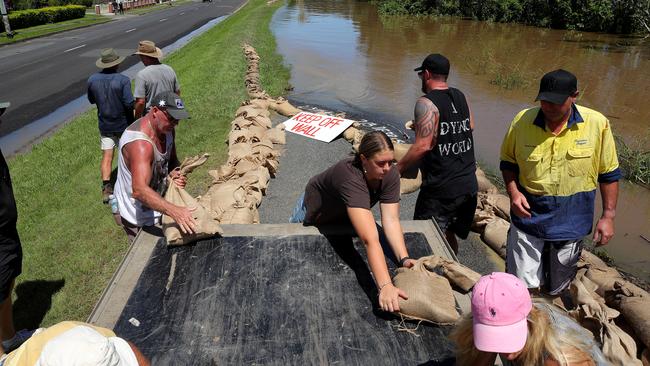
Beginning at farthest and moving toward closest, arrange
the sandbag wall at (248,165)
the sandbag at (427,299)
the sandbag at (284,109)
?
the sandbag at (284,109) → the sandbag wall at (248,165) → the sandbag at (427,299)

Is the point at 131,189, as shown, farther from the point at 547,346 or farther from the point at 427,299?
the point at 547,346

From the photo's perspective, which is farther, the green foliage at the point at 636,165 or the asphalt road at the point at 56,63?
the asphalt road at the point at 56,63

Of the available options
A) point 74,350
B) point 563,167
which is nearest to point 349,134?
point 563,167

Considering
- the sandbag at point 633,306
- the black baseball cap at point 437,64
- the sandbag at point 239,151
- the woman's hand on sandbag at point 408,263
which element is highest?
the black baseball cap at point 437,64

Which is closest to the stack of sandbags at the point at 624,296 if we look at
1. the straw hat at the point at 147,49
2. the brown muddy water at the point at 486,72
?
the brown muddy water at the point at 486,72

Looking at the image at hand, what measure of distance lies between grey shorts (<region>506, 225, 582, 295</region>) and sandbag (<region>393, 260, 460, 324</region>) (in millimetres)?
847

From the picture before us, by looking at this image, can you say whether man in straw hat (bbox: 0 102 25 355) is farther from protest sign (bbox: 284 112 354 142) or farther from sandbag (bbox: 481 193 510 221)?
protest sign (bbox: 284 112 354 142)

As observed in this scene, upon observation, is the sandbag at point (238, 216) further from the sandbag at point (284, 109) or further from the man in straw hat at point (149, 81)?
the sandbag at point (284, 109)

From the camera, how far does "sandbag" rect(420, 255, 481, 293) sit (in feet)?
9.16

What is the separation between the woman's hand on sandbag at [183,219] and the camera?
10.3ft

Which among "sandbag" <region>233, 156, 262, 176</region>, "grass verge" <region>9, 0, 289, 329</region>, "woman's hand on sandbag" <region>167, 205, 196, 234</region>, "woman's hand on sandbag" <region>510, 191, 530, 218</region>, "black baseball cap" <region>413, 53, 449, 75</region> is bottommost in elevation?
"grass verge" <region>9, 0, 289, 329</region>

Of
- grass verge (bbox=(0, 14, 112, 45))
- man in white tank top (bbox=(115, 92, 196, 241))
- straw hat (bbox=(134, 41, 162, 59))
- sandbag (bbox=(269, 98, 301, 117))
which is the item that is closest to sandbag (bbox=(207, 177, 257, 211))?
man in white tank top (bbox=(115, 92, 196, 241))

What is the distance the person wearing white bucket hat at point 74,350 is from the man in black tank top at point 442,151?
2570 millimetres

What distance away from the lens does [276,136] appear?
300 inches
